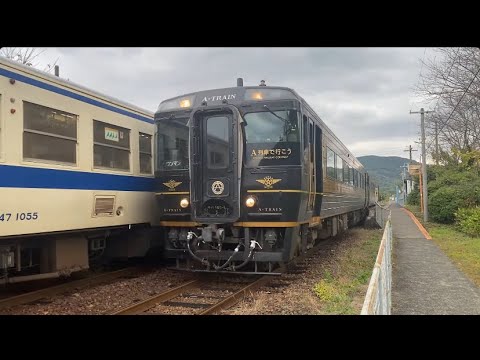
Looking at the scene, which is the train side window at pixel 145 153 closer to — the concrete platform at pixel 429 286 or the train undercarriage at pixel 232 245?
the train undercarriage at pixel 232 245

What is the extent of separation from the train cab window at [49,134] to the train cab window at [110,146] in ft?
2.11

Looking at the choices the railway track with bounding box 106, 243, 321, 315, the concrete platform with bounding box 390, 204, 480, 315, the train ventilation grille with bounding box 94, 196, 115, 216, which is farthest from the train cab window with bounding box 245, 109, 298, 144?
the concrete platform with bounding box 390, 204, 480, 315

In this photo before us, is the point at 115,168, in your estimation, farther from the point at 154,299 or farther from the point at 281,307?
the point at 281,307

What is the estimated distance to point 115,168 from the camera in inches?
360

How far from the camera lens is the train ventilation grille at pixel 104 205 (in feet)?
27.7

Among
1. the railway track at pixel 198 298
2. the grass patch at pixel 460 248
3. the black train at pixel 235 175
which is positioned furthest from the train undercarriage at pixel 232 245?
the grass patch at pixel 460 248

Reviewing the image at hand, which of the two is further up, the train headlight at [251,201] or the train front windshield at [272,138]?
the train front windshield at [272,138]

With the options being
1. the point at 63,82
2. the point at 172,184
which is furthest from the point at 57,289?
the point at 63,82

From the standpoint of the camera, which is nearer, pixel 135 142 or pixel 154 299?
pixel 154 299

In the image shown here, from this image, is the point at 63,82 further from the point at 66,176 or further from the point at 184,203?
the point at 184,203

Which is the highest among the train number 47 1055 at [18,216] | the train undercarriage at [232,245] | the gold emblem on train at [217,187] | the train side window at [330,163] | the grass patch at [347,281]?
the train side window at [330,163]

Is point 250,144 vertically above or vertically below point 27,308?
above

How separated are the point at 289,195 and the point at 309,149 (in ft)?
4.38

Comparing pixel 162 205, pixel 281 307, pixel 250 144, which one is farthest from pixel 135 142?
pixel 281 307
